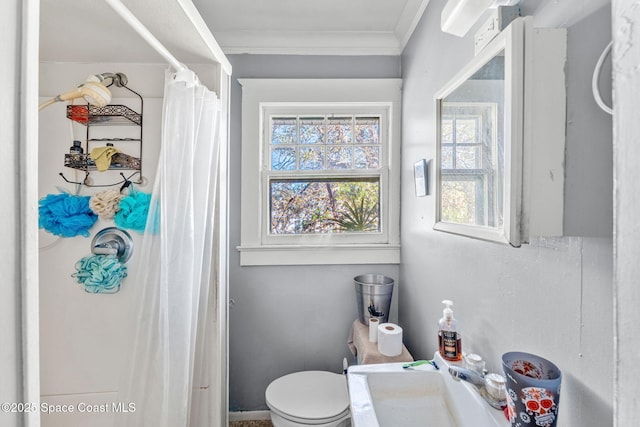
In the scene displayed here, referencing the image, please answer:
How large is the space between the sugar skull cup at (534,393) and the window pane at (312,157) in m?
1.40

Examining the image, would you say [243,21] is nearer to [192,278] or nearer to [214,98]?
[214,98]

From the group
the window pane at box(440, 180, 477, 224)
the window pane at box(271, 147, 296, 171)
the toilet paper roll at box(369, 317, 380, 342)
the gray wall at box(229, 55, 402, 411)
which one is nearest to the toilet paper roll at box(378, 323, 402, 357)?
the toilet paper roll at box(369, 317, 380, 342)

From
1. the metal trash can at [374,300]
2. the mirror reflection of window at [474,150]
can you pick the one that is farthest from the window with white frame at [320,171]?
the mirror reflection of window at [474,150]

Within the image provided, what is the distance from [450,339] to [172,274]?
107 centimetres

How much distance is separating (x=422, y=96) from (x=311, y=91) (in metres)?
0.67

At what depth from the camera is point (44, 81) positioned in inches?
55.8

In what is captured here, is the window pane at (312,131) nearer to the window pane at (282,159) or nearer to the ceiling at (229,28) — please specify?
the window pane at (282,159)

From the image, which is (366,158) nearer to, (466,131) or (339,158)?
(339,158)

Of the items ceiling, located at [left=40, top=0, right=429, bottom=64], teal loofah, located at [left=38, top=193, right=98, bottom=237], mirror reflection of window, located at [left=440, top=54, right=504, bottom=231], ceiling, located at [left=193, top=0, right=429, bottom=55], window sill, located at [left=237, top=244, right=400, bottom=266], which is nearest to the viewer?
mirror reflection of window, located at [left=440, top=54, right=504, bottom=231]

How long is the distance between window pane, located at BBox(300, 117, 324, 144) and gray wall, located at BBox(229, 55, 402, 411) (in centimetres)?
26

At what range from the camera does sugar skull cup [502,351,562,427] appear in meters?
0.57

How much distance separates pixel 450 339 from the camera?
98 centimetres

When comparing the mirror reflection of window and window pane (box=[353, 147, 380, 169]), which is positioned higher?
window pane (box=[353, 147, 380, 169])

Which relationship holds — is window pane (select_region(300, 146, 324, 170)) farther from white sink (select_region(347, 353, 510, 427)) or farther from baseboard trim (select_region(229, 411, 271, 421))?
baseboard trim (select_region(229, 411, 271, 421))
